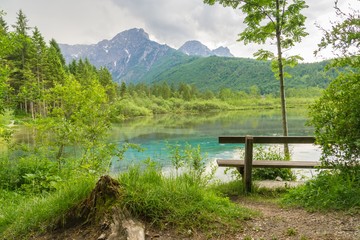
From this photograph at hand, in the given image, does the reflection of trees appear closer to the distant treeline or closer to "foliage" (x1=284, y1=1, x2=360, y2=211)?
the distant treeline

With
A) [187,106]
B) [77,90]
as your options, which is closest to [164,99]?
[187,106]

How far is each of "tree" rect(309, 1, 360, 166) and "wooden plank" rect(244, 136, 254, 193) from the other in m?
1.24

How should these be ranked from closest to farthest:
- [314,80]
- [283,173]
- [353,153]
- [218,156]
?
[353,153], [283,173], [218,156], [314,80]

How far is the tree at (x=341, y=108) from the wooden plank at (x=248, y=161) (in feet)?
4.07

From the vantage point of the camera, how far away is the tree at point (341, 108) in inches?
180

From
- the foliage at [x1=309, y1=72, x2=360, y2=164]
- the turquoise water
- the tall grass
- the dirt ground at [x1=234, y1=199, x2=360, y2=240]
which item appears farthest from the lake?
the dirt ground at [x1=234, y1=199, x2=360, y2=240]

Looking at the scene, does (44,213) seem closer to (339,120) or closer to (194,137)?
(339,120)

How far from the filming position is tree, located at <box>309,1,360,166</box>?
4.57 metres

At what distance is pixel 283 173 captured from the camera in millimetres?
7672

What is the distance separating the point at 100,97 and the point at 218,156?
10.7 m

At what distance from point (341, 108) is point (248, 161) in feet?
6.88

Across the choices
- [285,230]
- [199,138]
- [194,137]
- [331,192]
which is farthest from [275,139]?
[194,137]

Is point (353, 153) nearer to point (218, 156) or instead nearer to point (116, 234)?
point (116, 234)

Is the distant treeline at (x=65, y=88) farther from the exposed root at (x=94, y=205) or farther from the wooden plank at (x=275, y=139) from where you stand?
the exposed root at (x=94, y=205)
